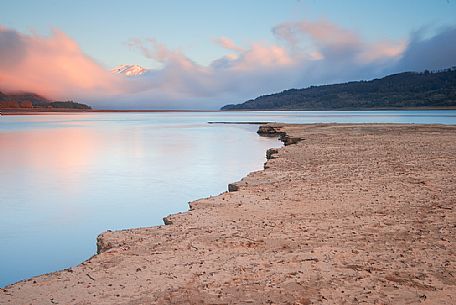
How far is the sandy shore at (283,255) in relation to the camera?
420 cm

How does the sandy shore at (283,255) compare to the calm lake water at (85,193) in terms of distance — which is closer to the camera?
the sandy shore at (283,255)

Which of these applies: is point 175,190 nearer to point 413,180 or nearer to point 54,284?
point 413,180

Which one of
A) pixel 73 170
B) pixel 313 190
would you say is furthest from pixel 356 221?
pixel 73 170

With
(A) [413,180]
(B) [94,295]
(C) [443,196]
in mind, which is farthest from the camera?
(A) [413,180]

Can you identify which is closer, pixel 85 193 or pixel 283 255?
pixel 283 255

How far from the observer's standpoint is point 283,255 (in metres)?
5.23

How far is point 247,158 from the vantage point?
22.5 metres

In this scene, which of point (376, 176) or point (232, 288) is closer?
point (232, 288)

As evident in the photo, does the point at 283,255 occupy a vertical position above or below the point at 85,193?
above

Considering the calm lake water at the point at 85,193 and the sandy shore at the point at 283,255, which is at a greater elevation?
the sandy shore at the point at 283,255

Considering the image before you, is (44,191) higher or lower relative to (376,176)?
lower

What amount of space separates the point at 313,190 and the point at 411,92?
17739 centimetres

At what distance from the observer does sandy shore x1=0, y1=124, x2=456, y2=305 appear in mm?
4203

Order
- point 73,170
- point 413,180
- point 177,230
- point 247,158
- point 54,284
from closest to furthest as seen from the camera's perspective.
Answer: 1. point 54,284
2. point 177,230
3. point 413,180
4. point 73,170
5. point 247,158
